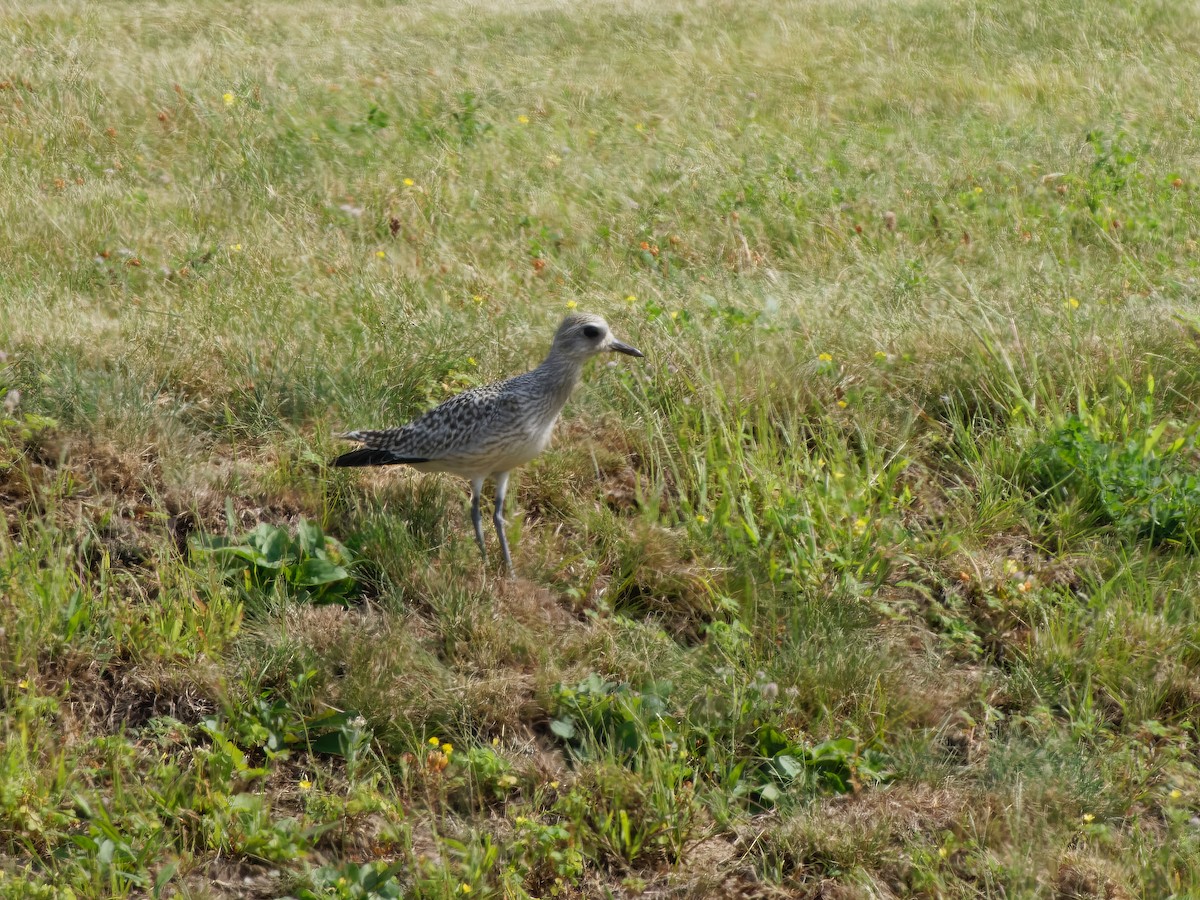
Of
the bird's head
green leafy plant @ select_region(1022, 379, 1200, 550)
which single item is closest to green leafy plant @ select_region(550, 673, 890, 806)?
the bird's head

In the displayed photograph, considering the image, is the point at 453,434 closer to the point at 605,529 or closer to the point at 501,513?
the point at 501,513

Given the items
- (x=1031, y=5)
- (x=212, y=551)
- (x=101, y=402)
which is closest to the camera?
(x=212, y=551)

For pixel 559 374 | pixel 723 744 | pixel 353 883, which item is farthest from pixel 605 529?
pixel 353 883

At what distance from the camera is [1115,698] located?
4.82m

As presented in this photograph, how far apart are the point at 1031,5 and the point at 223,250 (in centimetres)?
1084

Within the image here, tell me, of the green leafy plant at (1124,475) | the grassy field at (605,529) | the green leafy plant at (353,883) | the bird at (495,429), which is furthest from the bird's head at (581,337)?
the green leafy plant at (353,883)

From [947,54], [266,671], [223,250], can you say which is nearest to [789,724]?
[266,671]

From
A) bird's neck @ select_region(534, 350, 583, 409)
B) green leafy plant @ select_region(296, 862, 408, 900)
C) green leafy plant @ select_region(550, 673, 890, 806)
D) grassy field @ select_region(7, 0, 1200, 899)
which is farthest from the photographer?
bird's neck @ select_region(534, 350, 583, 409)

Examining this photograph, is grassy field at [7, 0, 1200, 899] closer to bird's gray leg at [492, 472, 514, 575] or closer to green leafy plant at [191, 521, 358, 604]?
green leafy plant at [191, 521, 358, 604]

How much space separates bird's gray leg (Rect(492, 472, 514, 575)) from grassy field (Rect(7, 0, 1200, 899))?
0.12m

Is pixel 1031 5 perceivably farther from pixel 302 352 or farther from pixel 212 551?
pixel 212 551

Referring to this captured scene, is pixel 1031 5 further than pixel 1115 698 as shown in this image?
Yes

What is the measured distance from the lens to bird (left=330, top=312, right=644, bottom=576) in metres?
5.25

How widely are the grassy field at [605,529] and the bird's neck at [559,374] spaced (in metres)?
0.55
